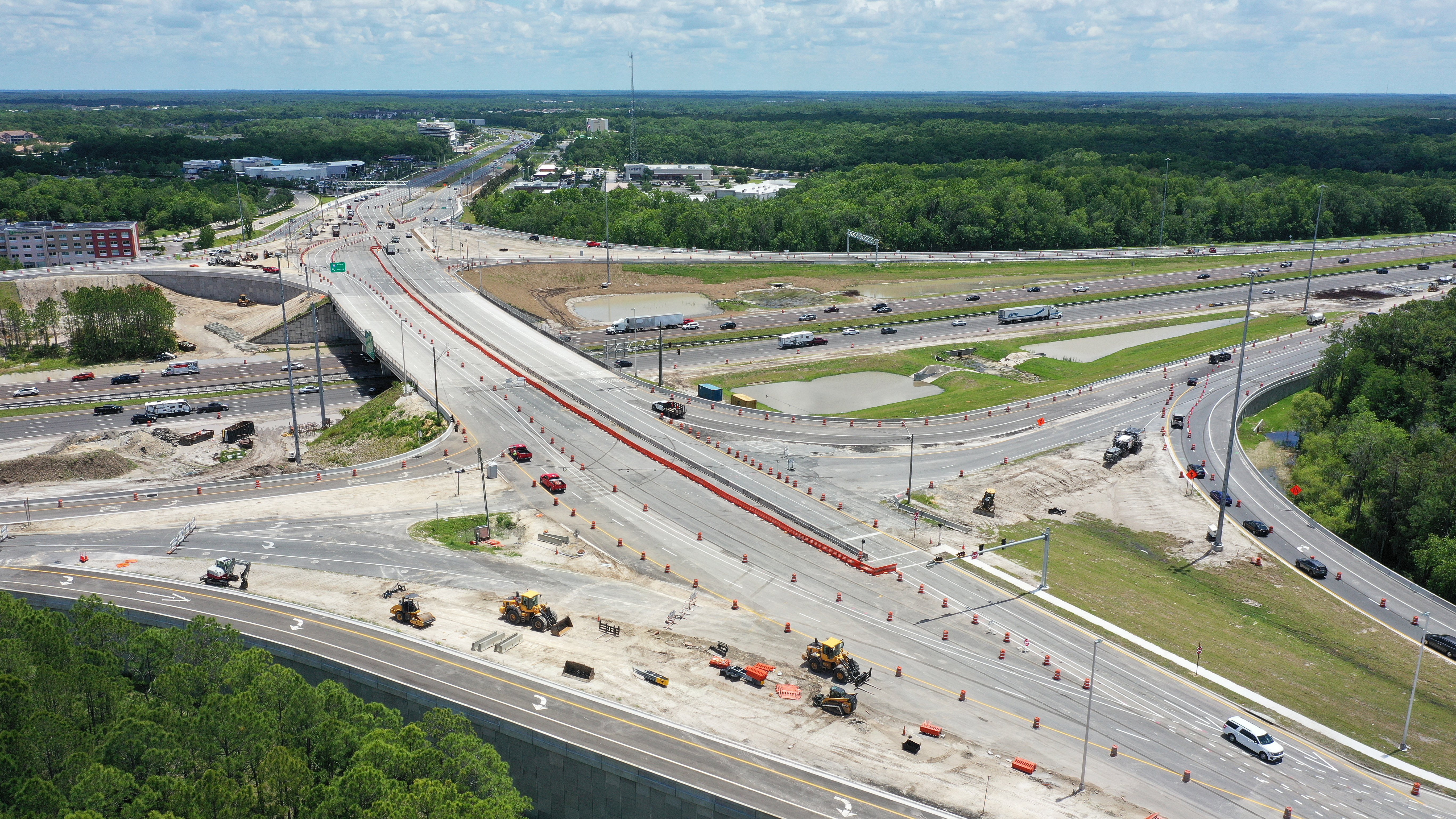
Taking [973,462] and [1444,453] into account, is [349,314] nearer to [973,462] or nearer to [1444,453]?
[973,462]

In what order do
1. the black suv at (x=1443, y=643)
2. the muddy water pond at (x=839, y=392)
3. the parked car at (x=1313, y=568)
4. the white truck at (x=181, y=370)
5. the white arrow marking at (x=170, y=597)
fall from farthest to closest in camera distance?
the white truck at (x=181, y=370) → the muddy water pond at (x=839, y=392) → the parked car at (x=1313, y=568) → the white arrow marking at (x=170, y=597) → the black suv at (x=1443, y=643)

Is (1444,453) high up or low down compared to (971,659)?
up

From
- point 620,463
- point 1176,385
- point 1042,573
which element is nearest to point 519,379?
point 620,463

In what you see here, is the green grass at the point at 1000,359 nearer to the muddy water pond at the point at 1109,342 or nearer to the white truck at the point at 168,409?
the muddy water pond at the point at 1109,342

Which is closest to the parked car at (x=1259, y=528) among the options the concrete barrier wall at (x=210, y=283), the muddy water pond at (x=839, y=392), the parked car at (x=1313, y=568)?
the parked car at (x=1313, y=568)

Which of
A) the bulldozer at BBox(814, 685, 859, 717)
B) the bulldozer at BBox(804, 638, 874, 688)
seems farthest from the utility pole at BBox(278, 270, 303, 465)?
the bulldozer at BBox(814, 685, 859, 717)

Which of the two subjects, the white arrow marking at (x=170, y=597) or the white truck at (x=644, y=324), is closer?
the white arrow marking at (x=170, y=597)
